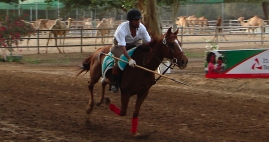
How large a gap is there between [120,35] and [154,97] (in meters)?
4.05

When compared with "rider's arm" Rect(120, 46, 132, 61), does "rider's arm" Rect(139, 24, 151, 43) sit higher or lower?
higher

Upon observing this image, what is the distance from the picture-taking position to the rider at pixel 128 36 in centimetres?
850

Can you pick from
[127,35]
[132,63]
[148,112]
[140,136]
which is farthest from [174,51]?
[148,112]

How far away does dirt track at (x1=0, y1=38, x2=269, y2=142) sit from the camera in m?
8.34

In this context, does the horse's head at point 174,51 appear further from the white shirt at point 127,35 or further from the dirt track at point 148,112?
the dirt track at point 148,112

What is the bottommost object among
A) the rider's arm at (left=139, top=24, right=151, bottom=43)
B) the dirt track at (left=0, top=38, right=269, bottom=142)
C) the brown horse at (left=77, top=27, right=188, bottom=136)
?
the dirt track at (left=0, top=38, right=269, bottom=142)

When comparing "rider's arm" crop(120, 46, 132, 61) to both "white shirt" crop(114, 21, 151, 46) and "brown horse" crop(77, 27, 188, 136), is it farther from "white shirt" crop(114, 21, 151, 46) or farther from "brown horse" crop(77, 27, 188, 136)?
"brown horse" crop(77, 27, 188, 136)

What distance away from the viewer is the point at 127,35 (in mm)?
8734

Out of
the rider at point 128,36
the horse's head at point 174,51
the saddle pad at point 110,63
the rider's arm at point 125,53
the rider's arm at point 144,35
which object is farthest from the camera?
the rider's arm at point 144,35

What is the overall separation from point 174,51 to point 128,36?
111 cm

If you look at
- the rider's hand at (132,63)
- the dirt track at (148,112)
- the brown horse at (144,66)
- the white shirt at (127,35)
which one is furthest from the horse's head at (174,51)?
the dirt track at (148,112)

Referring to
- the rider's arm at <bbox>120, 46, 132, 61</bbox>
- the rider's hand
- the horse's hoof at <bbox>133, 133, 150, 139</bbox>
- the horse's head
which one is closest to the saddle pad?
the rider's arm at <bbox>120, 46, 132, 61</bbox>

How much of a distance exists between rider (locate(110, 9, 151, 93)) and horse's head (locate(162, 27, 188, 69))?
1.97ft

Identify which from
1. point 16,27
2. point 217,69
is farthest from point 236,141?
point 16,27
